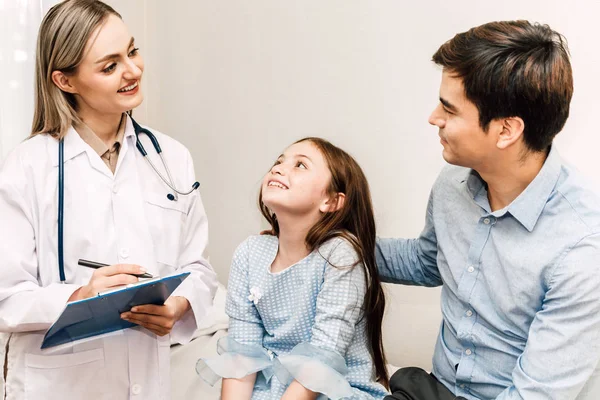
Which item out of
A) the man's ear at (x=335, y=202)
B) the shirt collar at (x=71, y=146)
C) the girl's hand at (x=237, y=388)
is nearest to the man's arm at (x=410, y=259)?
the man's ear at (x=335, y=202)

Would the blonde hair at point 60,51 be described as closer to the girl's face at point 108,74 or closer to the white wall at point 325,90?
the girl's face at point 108,74

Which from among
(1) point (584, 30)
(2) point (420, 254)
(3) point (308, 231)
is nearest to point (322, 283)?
(3) point (308, 231)

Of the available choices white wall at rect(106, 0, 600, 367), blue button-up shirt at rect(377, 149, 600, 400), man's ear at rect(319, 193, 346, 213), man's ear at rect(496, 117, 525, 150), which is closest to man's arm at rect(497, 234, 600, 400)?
blue button-up shirt at rect(377, 149, 600, 400)

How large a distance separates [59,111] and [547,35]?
3.61 ft

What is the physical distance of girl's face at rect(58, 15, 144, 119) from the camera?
4.79 ft

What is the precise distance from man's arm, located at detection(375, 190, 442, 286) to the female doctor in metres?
0.48

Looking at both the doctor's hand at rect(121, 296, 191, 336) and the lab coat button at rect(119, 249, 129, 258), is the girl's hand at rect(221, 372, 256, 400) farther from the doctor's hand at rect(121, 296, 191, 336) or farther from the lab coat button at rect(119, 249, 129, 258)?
the lab coat button at rect(119, 249, 129, 258)

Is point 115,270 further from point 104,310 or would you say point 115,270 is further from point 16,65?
point 16,65

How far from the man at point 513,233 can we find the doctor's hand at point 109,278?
62 centimetres

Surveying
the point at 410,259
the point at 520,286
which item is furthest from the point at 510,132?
the point at 410,259

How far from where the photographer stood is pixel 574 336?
3.93 ft

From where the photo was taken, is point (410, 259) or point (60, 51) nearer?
point (60, 51)

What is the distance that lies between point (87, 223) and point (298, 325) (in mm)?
556

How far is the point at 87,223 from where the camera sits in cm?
145
